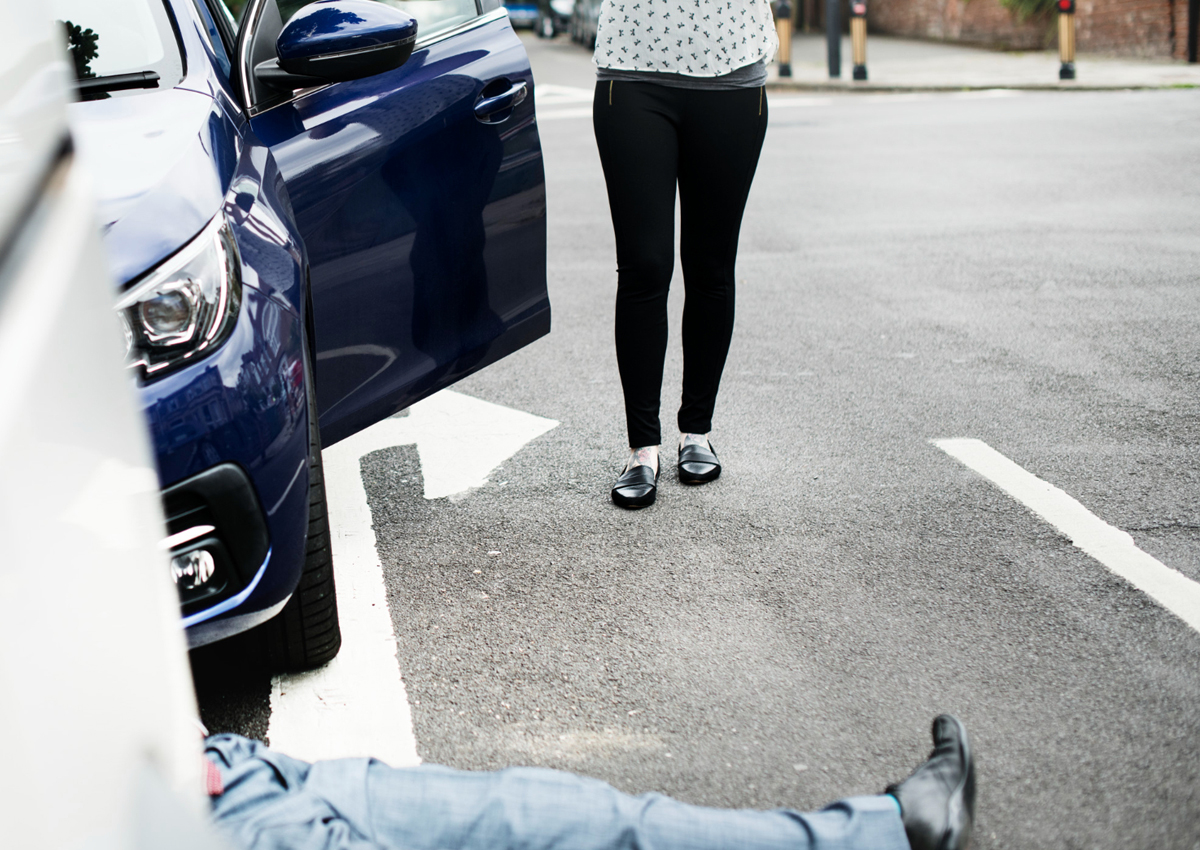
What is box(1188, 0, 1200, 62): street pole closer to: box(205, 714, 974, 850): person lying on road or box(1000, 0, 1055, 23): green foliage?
box(1000, 0, 1055, 23): green foliage

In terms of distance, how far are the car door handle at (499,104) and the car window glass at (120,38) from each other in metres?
0.78

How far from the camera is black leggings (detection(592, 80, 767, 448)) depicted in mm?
3297

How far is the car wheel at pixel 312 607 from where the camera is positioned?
237 centimetres

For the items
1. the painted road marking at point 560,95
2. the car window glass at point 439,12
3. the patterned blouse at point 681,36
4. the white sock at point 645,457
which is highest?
the car window glass at point 439,12

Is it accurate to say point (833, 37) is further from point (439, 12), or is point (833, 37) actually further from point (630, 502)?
point (630, 502)

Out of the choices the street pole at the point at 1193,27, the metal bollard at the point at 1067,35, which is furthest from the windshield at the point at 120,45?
the street pole at the point at 1193,27

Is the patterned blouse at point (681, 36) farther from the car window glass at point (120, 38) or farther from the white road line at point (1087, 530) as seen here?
the white road line at point (1087, 530)

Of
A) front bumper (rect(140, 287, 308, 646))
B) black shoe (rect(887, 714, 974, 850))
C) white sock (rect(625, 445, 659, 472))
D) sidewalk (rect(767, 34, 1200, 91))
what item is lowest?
sidewalk (rect(767, 34, 1200, 91))

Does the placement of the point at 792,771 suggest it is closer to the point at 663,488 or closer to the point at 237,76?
the point at 663,488

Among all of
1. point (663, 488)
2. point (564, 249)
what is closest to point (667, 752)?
point (663, 488)

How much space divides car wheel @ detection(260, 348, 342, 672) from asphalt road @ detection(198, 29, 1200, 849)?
109 millimetres

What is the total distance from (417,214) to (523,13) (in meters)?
37.0

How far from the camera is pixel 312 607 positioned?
8.16 feet

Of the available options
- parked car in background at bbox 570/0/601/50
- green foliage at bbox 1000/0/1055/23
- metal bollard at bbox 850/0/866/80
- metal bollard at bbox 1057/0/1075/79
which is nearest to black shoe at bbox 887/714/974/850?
metal bollard at bbox 1057/0/1075/79
